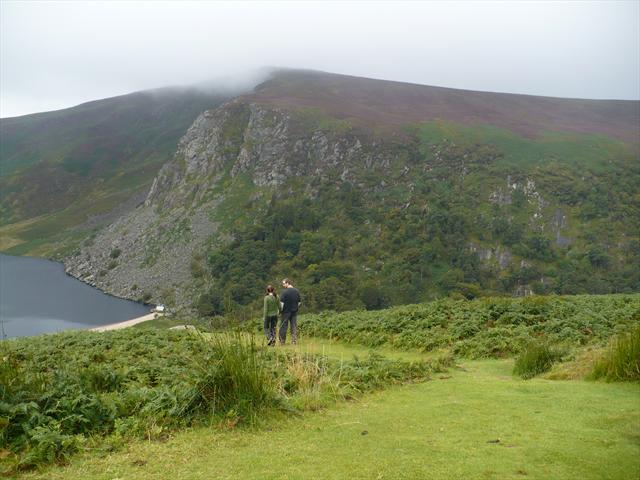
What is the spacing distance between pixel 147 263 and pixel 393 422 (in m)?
98.1

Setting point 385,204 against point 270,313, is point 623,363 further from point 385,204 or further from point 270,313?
point 385,204

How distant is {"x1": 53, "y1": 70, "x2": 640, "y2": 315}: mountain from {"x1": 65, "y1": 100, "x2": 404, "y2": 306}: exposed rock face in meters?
0.37

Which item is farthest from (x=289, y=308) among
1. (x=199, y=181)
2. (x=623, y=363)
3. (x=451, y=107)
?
(x=451, y=107)

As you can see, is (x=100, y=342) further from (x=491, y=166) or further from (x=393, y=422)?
(x=491, y=166)

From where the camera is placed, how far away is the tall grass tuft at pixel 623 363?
926cm

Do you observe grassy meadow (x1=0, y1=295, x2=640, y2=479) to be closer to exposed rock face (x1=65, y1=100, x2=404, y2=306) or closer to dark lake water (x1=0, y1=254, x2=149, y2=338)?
dark lake water (x1=0, y1=254, x2=149, y2=338)

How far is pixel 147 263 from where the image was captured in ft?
326

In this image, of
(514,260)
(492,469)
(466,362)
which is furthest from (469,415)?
(514,260)

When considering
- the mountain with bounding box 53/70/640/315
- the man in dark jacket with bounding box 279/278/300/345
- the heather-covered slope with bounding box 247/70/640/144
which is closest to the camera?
the man in dark jacket with bounding box 279/278/300/345

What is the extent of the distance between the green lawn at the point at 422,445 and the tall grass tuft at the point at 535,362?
8.38ft

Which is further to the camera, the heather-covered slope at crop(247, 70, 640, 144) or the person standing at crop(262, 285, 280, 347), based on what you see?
the heather-covered slope at crop(247, 70, 640, 144)

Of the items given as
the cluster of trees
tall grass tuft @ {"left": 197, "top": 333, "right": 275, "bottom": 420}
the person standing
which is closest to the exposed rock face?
the cluster of trees

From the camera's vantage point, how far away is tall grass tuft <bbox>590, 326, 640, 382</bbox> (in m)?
9.26

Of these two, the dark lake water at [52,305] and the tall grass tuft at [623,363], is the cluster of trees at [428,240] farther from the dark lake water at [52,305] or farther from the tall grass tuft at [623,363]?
the tall grass tuft at [623,363]
